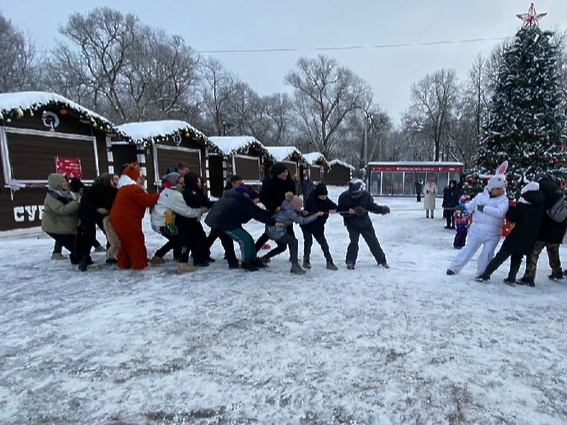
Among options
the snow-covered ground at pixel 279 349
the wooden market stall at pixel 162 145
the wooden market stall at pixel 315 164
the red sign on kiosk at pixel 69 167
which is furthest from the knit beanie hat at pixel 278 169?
the wooden market stall at pixel 315 164

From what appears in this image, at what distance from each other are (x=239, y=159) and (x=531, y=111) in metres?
14.1

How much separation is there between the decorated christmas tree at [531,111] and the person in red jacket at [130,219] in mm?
9405

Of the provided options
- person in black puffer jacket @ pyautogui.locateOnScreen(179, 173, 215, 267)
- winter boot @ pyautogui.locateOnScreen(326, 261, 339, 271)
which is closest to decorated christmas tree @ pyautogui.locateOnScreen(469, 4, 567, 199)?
winter boot @ pyautogui.locateOnScreen(326, 261, 339, 271)

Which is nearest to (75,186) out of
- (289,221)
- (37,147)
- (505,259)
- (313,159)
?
(289,221)

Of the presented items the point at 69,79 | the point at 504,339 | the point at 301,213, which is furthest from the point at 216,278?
the point at 69,79

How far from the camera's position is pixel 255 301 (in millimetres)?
4250

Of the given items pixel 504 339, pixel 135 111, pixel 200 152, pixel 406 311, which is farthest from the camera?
pixel 135 111

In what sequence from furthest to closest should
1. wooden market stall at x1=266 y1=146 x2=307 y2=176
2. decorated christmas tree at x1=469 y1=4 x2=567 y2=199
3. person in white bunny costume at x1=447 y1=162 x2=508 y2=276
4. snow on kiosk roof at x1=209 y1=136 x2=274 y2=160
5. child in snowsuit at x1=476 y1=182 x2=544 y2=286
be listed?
wooden market stall at x1=266 y1=146 x2=307 y2=176 < snow on kiosk roof at x1=209 y1=136 x2=274 y2=160 < decorated christmas tree at x1=469 y1=4 x2=567 y2=199 < person in white bunny costume at x1=447 y1=162 x2=508 y2=276 < child in snowsuit at x1=476 y1=182 x2=544 y2=286

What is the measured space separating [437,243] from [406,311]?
5316 mm

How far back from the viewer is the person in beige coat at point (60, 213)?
557cm

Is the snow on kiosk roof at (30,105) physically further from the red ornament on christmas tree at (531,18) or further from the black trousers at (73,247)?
the red ornament on christmas tree at (531,18)

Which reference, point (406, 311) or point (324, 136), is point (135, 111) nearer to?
point (324, 136)

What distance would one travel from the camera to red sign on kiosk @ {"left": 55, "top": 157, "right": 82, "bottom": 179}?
36.2 ft

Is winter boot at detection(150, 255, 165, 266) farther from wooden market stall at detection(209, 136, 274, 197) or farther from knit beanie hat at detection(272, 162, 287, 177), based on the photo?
wooden market stall at detection(209, 136, 274, 197)
